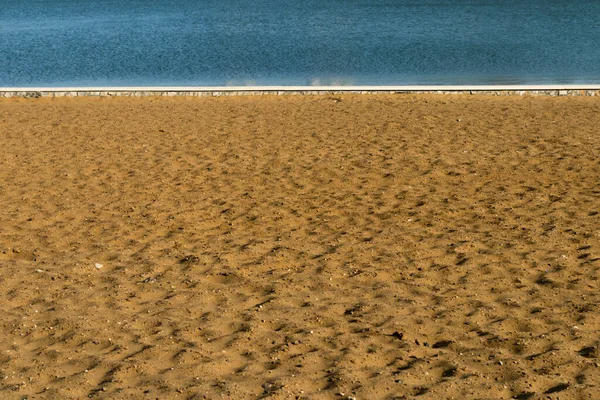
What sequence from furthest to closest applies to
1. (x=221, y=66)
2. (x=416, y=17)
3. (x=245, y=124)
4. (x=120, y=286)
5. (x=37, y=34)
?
(x=416, y=17), (x=37, y=34), (x=221, y=66), (x=245, y=124), (x=120, y=286)

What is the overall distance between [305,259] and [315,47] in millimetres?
21857

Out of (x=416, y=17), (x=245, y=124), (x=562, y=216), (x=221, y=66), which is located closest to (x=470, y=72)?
(x=221, y=66)

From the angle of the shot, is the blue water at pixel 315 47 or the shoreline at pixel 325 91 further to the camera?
the blue water at pixel 315 47

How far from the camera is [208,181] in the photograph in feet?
31.7

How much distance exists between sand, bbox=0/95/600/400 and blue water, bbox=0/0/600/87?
890 cm

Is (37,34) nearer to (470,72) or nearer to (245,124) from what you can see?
(470,72)

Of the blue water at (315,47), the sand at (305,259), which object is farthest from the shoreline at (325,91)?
the blue water at (315,47)

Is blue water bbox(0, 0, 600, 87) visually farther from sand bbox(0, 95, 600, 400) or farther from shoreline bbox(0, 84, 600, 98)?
sand bbox(0, 95, 600, 400)

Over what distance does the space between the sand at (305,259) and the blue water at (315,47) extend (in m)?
8.90

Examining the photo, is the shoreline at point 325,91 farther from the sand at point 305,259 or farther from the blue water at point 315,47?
the blue water at point 315,47

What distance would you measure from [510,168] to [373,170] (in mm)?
1564

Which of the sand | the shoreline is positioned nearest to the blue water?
the shoreline

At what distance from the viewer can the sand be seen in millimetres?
5121

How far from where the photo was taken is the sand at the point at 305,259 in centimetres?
512
